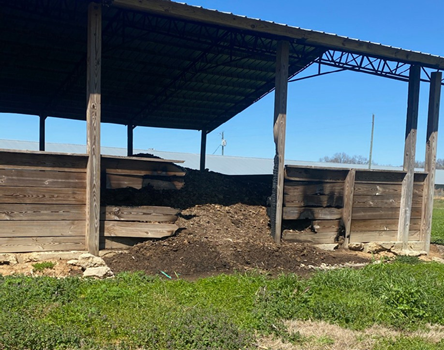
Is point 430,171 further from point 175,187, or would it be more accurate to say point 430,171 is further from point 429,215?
point 175,187

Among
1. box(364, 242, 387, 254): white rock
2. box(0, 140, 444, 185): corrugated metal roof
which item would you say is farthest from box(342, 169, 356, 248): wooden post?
box(0, 140, 444, 185): corrugated metal roof

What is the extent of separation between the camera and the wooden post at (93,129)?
788 centimetres

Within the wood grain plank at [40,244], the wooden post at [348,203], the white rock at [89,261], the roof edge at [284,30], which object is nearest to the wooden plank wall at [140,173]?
the wood grain plank at [40,244]

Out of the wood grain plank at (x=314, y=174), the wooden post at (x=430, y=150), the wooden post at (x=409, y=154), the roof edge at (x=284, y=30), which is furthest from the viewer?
the wooden post at (x=430, y=150)

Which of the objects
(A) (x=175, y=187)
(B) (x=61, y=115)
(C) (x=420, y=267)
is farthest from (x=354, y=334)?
(B) (x=61, y=115)

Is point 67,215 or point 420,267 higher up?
point 67,215

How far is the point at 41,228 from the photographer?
25.5 feet

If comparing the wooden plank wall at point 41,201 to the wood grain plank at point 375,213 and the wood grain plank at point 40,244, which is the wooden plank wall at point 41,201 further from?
the wood grain plank at point 375,213

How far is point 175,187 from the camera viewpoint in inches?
356

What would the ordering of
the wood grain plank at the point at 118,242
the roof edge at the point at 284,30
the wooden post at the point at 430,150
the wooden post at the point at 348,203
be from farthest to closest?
the wooden post at the point at 430,150
the wooden post at the point at 348,203
the wood grain plank at the point at 118,242
the roof edge at the point at 284,30

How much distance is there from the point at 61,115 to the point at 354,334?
17.9 meters

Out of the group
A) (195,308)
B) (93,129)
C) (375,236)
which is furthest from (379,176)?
(195,308)

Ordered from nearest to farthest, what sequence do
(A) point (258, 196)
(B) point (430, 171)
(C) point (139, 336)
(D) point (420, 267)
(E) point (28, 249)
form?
(C) point (139, 336) → (E) point (28, 249) → (D) point (420, 267) → (B) point (430, 171) → (A) point (258, 196)

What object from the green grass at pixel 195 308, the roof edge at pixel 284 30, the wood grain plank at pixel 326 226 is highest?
the roof edge at pixel 284 30
